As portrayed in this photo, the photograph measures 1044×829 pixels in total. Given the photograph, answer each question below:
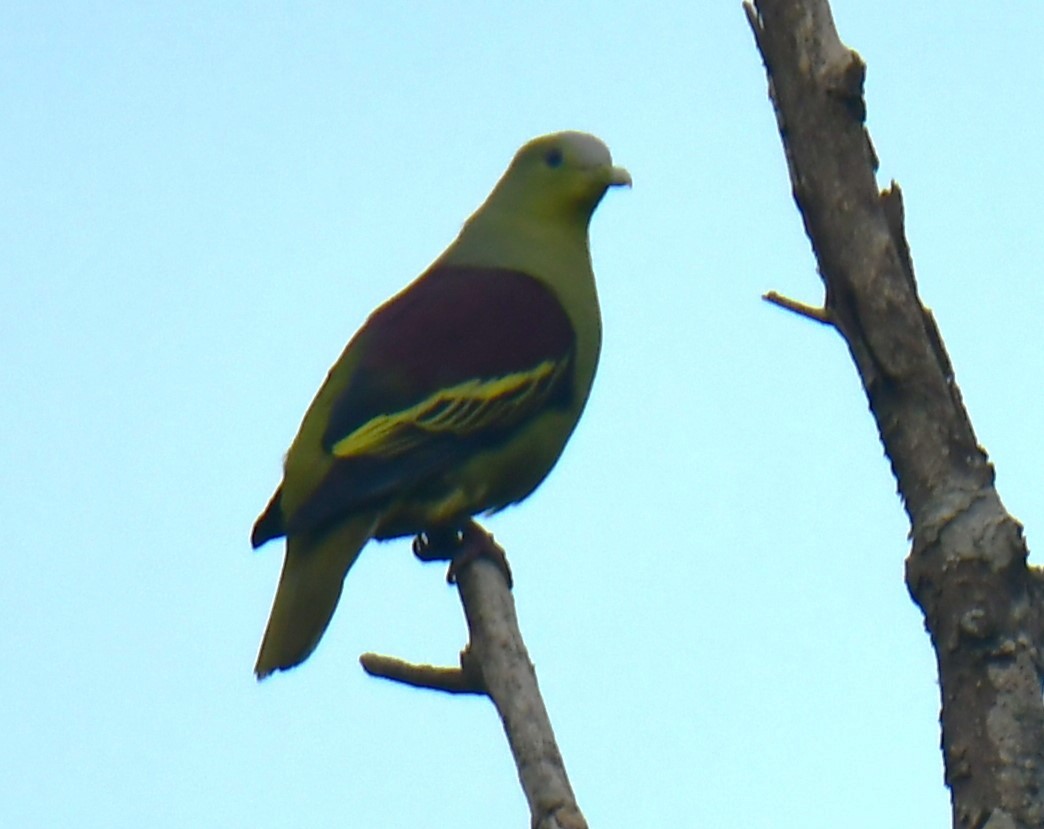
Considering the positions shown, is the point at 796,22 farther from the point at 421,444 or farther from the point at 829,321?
the point at 421,444

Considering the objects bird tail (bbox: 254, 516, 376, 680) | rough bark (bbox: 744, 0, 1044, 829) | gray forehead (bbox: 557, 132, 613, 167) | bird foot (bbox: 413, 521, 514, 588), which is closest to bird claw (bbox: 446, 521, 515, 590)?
bird foot (bbox: 413, 521, 514, 588)

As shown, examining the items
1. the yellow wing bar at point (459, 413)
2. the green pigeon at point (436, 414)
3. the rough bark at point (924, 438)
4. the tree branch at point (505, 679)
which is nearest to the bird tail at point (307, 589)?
the green pigeon at point (436, 414)

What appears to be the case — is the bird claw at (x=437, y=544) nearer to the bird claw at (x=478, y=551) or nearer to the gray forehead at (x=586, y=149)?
the bird claw at (x=478, y=551)

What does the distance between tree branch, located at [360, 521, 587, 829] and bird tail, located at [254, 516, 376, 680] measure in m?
0.32

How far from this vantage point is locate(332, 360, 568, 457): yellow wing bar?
12.7 feet

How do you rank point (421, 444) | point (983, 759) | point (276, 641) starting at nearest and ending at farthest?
point (983, 759), point (276, 641), point (421, 444)

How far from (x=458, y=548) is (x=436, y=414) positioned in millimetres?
352

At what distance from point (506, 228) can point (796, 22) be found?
6.76ft

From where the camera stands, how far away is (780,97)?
9.18 feet

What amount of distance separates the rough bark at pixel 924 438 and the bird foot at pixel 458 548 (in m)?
1.02

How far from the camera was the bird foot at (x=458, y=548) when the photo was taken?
357cm

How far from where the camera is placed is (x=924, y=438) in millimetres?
2594

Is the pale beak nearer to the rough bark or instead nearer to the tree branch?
the tree branch

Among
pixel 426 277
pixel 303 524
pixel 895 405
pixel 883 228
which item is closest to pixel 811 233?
pixel 883 228
